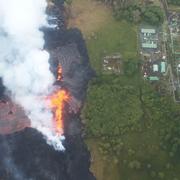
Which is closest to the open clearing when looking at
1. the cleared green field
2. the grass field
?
the grass field

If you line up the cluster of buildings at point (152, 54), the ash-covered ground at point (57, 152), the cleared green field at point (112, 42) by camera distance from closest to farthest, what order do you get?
the ash-covered ground at point (57, 152) < the cleared green field at point (112, 42) < the cluster of buildings at point (152, 54)

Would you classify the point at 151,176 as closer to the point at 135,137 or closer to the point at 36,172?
the point at 135,137

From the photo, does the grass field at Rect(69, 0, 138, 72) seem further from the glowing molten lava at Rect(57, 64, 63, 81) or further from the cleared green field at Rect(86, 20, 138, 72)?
the glowing molten lava at Rect(57, 64, 63, 81)

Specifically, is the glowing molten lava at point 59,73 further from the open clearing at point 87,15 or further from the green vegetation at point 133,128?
the open clearing at point 87,15

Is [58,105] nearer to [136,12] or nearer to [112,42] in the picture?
[112,42]

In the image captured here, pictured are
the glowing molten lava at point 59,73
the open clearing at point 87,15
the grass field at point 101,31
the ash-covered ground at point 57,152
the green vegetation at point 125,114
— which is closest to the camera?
the ash-covered ground at point 57,152

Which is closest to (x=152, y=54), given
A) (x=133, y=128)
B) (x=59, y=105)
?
(x=133, y=128)

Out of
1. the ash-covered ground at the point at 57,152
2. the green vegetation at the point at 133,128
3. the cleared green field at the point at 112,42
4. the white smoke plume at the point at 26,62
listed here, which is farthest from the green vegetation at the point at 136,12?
the white smoke plume at the point at 26,62
